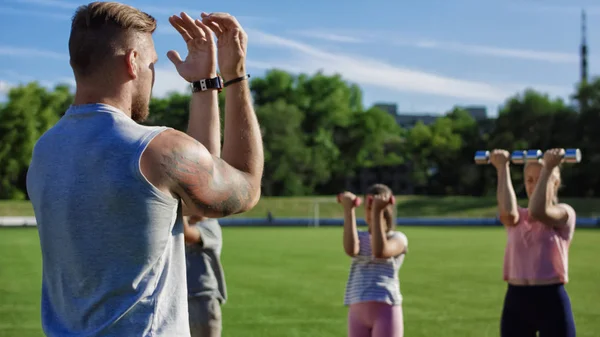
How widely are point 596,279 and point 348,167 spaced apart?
74.5m

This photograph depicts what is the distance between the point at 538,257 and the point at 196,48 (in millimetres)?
4241

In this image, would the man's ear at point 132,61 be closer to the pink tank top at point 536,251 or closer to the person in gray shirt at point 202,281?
the person in gray shirt at point 202,281

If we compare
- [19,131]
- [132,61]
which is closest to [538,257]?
[132,61]

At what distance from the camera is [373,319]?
19.8ft

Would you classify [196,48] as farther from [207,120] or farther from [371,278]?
[371,278]

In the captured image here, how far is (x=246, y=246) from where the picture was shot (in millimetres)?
29609

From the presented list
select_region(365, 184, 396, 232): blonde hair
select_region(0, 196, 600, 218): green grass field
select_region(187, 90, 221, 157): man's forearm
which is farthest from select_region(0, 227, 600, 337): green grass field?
select_region(0, 196, 600, 218): green grass field

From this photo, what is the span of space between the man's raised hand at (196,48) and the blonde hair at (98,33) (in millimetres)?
296

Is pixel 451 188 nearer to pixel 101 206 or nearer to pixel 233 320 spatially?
pixel 233 320

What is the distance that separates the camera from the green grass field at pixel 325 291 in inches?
450

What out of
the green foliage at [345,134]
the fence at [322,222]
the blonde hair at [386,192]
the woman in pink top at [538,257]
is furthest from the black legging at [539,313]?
the green foliage at [345,134]

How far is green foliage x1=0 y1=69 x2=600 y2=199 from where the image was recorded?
75188 mm

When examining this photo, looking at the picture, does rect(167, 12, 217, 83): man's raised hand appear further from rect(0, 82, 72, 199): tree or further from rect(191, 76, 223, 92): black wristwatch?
rect(0, 82, 72, 199): tree

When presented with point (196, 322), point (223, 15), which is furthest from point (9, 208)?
point (223, 15)
